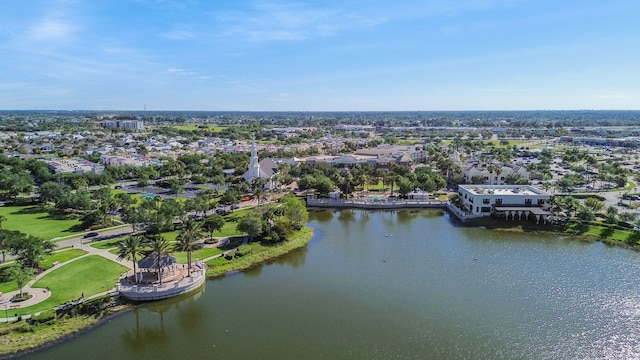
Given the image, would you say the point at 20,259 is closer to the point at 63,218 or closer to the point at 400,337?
the point at 63,218

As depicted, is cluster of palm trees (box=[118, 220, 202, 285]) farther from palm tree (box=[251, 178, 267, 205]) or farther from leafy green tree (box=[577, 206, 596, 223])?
leafy green tree (box=[577, 206, 596, 223])

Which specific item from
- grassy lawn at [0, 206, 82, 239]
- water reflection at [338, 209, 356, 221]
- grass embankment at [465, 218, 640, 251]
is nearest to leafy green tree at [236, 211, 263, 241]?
water reflection at [338, 209, 356, 221]

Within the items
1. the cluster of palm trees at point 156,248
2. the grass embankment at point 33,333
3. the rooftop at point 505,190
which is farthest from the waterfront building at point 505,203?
the grass embankment at point 33,333

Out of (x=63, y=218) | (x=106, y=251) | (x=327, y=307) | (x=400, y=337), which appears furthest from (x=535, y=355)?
(x=63, y=218)

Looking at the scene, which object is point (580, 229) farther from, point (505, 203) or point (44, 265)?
point (44, 265)

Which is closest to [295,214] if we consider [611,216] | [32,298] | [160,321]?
[160,321]

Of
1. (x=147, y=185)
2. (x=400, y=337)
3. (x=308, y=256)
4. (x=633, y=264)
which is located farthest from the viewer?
(x=147, y=185)

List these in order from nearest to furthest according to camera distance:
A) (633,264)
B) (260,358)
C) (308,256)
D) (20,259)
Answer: (260,358)
(20,259)
(633,264)
(308,256)
